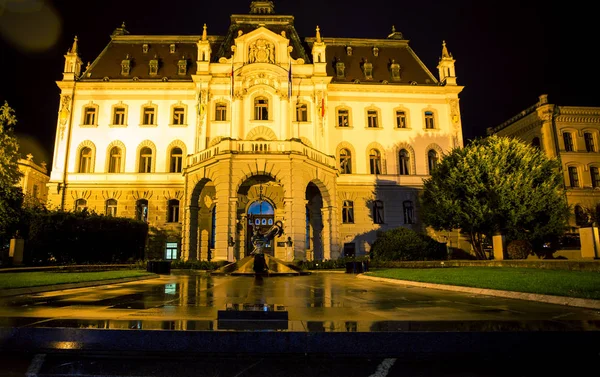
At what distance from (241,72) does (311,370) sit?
3373 centimetres

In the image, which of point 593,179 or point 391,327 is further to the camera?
point 593,179

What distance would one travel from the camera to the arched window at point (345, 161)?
38000 mm

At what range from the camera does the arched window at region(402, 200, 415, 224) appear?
1486 inches

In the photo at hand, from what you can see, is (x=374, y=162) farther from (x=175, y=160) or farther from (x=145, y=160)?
(x=145, y=160)

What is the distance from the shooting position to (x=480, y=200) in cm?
2706

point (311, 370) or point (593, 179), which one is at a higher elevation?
point (593, 179)

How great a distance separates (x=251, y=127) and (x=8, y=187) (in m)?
18.6

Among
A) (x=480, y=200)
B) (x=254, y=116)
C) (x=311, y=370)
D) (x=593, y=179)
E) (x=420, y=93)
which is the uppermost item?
(x=420, y=93)

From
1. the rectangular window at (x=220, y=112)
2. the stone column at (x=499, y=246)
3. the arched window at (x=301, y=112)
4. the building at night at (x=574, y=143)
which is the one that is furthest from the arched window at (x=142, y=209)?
the building at night at (x=574, y=143)

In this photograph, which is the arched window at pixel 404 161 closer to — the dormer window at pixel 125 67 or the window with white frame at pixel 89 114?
the dormer window at pixel 125 67

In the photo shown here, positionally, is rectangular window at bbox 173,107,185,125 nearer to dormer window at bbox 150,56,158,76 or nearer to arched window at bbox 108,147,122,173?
dormer window at bbox 150,56,158,76

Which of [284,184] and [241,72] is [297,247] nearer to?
[284,184]

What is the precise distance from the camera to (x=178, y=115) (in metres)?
37.9

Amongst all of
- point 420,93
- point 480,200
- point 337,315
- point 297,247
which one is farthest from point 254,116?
point 337,315
